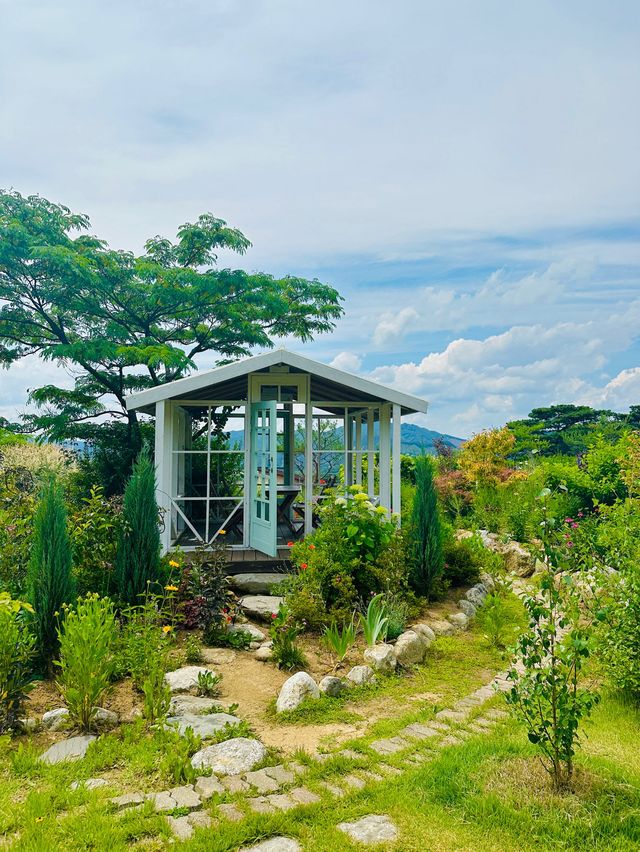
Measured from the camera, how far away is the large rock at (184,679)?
179 inches

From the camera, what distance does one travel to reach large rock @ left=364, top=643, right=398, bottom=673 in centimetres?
504

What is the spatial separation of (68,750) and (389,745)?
1956mm

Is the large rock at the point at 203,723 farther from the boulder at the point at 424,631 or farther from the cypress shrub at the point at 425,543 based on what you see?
the cypress shrub at the point at 425,543

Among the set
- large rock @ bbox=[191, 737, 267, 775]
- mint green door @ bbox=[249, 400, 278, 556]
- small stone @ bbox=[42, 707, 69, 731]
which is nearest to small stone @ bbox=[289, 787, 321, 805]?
large rock @ bbox=[191, 737, 267, 775]

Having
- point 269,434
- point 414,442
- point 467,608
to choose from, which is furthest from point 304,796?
point 414,442

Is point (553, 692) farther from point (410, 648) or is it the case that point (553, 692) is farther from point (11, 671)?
point (11, 671)

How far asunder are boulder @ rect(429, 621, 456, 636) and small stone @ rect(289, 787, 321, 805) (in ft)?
10.6

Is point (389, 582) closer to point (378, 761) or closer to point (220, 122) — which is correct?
point (378, 761)

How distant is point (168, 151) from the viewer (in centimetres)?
798

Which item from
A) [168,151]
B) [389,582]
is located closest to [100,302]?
[168,151]

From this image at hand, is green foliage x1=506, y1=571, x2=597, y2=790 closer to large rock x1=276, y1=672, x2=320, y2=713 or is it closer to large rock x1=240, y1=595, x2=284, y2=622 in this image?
large rock x1=276, y1=672, x2=320, y2=713

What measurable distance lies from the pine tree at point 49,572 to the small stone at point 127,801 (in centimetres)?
211

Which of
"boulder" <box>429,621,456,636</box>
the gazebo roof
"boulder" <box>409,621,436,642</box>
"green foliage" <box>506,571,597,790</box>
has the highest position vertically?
the gazebo roof

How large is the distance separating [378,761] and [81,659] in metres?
1.94
